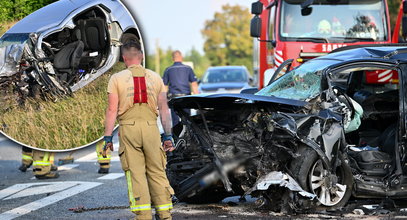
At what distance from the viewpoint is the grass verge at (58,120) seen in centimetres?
435

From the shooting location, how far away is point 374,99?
8.46 metres

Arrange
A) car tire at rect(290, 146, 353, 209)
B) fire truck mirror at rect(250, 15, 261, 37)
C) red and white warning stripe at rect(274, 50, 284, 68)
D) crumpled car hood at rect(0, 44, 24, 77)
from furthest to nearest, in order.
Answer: fire truck mirror at rect(250, 15, 261, 37), red and white warning stripe at rect(274, 50, 284, 68), car tire at rect(290, 146, 353, 209), crumpled car hood at rect(0, 44, 24, 77)

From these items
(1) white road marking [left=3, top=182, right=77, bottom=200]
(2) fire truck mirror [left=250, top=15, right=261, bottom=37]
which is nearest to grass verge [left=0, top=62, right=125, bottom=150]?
(1) white road marking [left=3, top=182, right=77, bottom=200]

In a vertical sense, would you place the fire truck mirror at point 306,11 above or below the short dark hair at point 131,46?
below

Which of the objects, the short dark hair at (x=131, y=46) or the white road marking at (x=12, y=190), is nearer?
the short dark hair at (x=131, y=46)

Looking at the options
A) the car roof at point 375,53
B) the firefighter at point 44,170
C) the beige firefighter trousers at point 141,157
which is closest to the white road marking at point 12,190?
the firefighter at point 44,170

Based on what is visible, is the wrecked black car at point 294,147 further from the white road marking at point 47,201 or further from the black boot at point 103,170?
the black boot at point 103,170

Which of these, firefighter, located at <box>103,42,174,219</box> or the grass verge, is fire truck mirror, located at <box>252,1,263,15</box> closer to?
firefighter, located at <box>103,42,174,219</box>

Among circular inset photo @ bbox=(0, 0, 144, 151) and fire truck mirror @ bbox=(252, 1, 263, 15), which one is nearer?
circular inset photo @ bbox=(0, 0, 144, 151)

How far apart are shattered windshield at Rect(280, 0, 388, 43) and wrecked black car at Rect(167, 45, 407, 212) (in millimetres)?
6281

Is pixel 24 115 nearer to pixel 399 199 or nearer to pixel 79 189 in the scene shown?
pixel 399 199

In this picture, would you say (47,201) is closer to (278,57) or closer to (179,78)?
(179,78)

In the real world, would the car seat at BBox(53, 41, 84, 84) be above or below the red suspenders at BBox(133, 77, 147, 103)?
above

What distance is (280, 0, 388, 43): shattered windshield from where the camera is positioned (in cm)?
1390
